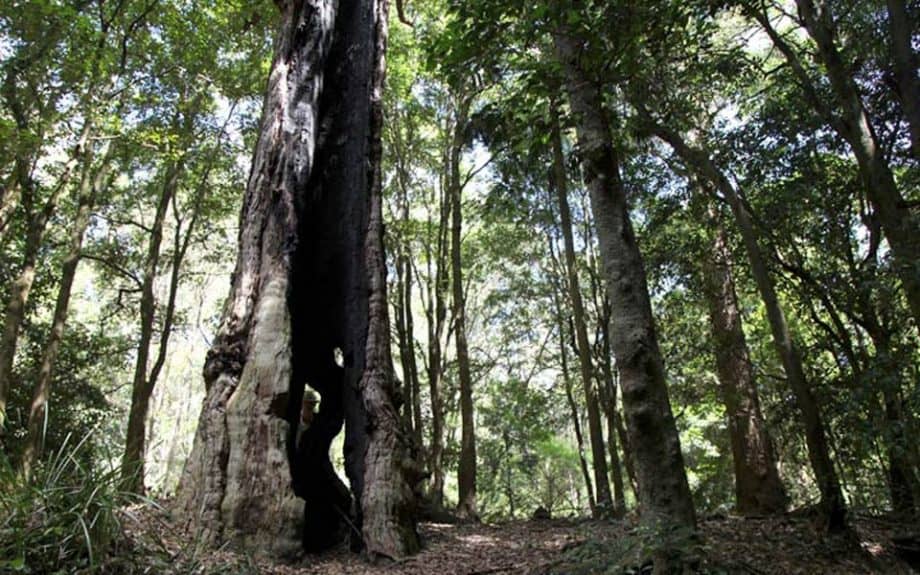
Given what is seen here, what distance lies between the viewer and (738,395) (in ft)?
25.3

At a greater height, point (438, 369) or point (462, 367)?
point (438, 369)

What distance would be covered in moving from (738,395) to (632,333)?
5.03 meters

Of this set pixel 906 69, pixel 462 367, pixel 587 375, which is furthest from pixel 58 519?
pixel 462 367

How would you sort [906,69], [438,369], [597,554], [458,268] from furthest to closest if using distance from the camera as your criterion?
1. [438,369]
2. [458,268]
3. [597,554]
4. [906,69]

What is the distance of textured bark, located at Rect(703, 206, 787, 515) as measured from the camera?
7.45 meters

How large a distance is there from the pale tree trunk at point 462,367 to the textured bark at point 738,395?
4.28m

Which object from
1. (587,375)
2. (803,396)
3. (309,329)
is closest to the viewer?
(803,396)

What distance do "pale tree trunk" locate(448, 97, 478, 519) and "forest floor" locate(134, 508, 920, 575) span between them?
177 inches

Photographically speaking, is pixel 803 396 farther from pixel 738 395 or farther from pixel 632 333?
pixel 738 395

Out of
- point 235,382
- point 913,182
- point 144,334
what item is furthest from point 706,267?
point 144,334

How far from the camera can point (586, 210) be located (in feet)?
49.3

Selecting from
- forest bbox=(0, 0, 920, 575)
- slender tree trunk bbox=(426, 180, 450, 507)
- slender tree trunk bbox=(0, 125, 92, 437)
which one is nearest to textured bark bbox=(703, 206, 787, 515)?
forest bbox=(0, 0, 920, 575)

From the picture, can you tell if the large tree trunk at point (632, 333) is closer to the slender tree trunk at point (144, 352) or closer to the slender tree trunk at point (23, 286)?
the slender tree trunk at point (23, 286)

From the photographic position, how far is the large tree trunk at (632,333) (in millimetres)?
3332
